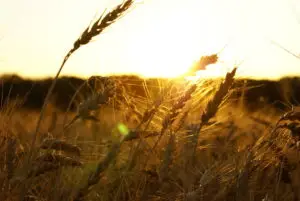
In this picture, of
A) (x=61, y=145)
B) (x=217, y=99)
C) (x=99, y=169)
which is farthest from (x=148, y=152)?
(x=99, y=169)

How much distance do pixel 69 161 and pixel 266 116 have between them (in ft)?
6.95

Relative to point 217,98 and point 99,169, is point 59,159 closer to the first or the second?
point 99,169

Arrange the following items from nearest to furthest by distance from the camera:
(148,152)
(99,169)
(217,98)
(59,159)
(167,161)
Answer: (99,169) → (59,159) → (167,161) → (217,98) → (148,152)

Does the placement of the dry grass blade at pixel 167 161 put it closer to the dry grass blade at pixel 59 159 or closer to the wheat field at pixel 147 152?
the wheat field at pixel 147 152

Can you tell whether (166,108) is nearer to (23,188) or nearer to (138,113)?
(138,113)

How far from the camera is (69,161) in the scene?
1.96 metres

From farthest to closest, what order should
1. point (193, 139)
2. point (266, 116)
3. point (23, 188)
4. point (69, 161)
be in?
point (266, 116), point (193, 139), point (69, 161), point (23, 188)

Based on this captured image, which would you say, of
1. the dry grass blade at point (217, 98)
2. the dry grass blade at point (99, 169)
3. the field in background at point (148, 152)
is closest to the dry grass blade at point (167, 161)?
the field in background at point (148, 152)

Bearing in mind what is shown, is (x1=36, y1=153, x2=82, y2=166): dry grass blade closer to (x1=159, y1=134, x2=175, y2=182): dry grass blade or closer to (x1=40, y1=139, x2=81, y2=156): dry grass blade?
(x1=40, y1=139, x2=81, y2=156): dry grass blade

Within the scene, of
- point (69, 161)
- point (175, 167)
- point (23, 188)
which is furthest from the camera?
point (175, 167)

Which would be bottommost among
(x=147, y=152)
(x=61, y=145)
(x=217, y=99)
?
(x=147, y=152)

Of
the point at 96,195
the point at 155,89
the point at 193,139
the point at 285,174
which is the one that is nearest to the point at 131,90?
the point at 155,89

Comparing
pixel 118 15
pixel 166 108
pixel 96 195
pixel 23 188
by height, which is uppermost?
pixel 118 15

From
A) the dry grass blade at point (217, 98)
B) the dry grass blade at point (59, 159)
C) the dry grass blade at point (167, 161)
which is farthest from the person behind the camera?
the dry grass blade at point (217, 98)
